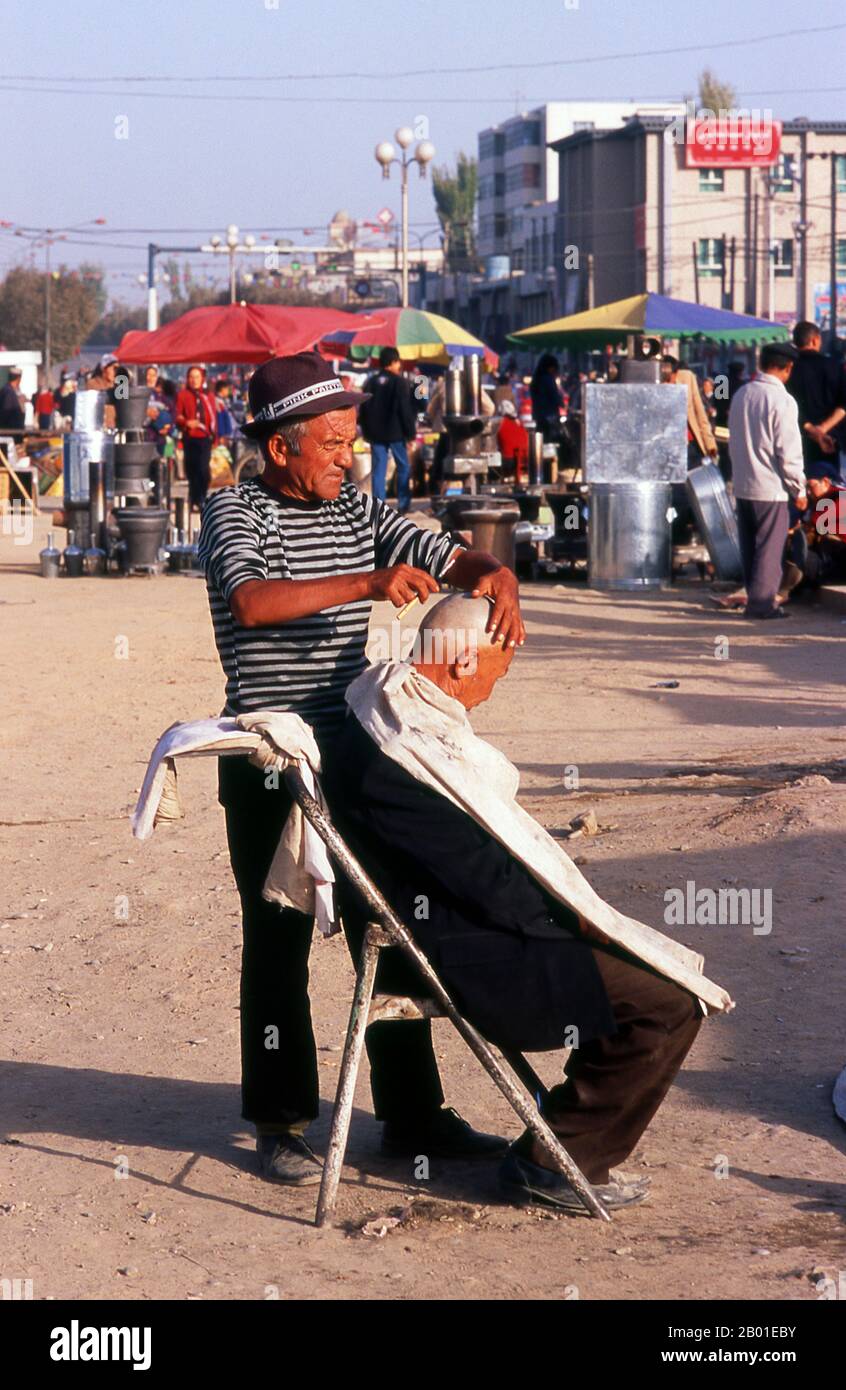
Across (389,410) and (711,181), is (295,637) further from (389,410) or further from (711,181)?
(711,181)

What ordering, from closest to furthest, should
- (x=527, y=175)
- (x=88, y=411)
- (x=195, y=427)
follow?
(x=88, y=411), (x=195, y=427), (x=527, y=175)

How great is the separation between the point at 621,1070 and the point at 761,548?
9858 millimetres

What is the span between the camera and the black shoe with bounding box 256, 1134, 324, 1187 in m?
4.11

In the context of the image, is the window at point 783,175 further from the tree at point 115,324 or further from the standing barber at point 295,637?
the standing barber at point 295,637

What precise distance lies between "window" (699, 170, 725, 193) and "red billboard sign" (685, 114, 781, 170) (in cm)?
232

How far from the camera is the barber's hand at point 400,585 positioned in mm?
3578

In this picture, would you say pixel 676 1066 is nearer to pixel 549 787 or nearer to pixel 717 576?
pixel 549 787

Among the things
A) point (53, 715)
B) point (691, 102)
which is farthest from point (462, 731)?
point (691, 102)

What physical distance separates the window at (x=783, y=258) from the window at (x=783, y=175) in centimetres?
239

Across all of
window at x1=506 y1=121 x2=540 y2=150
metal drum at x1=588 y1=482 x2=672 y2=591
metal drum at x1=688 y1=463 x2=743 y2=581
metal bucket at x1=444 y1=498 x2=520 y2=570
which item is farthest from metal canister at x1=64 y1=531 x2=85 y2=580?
window at x1=506 y1=121 x2=540 y2=150

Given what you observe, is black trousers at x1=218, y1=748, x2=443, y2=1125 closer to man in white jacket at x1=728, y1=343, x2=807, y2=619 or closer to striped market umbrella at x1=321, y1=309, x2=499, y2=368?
man in white jacket at x1=728, y1=343, x2=807, y2=619

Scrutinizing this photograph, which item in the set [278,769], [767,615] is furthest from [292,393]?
[767,615]

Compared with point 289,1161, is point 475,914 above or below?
above

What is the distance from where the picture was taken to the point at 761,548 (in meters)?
13.3
